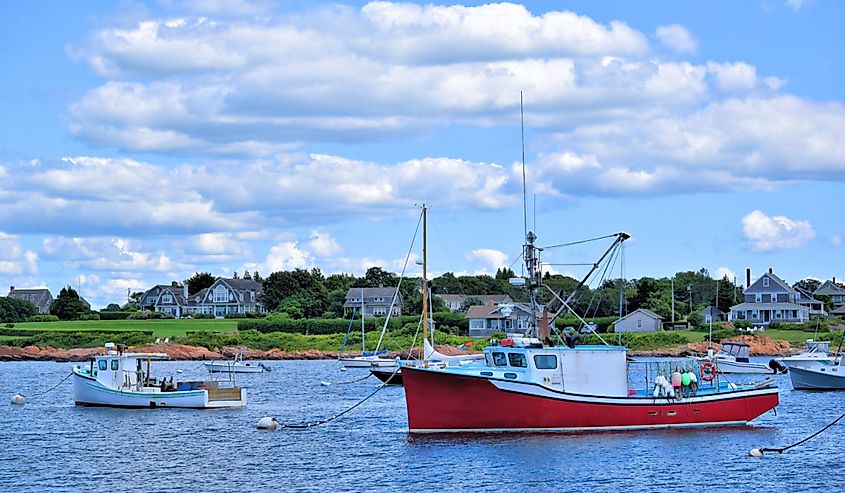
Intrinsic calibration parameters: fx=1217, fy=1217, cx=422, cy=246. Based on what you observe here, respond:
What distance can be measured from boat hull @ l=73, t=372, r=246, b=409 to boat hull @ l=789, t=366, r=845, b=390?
37.0m

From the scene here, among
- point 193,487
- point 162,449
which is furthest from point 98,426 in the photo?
point 193,487

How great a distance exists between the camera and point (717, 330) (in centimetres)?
13862

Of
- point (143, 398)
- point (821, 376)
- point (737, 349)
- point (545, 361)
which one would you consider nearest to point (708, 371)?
point (545, 361)

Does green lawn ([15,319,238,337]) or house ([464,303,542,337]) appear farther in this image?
green lawn ([15,319,238,337])

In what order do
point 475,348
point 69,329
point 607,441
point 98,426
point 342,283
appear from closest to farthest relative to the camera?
point 607,441 → point 98,426 → point 475,348 → point 69,329 → point 342,283

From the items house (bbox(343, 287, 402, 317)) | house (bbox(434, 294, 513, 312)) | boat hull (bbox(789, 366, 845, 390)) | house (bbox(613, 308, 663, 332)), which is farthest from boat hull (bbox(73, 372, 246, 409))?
house (bbox(434, 294, 513, 312))

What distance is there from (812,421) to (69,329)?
115 metres

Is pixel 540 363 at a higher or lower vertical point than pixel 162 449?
higher

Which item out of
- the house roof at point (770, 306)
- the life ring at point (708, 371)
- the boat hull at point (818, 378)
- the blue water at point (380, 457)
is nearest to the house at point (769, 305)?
the house roof at point (770, 306)

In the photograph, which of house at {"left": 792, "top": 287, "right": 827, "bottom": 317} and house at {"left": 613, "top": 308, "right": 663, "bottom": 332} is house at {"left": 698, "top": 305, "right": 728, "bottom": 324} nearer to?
house at {"left": 613, "top": 308, "right": 663, "bottom": 332}

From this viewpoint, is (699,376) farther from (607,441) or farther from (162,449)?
(162,449)

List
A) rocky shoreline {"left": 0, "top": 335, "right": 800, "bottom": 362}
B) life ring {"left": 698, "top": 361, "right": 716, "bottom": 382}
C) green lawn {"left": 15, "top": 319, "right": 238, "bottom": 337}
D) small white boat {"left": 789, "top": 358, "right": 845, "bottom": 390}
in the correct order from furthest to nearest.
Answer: green lawn {"left": 15, "top": 319, "right": 238, "bottom": 337} < rocky shoreline {"left": 0, "top": 335, "right": 800, "bottom": 362} < small white boat {"left": 789, "top": 358, "right": 845, "bottom": 390} < life ring {"left": 698, "top": 361, "right": 716, "bottom": 382}

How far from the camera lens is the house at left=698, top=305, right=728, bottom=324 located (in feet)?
502

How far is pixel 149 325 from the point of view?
162000mm
